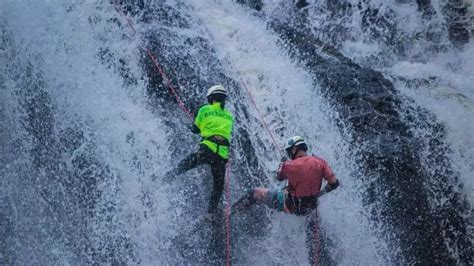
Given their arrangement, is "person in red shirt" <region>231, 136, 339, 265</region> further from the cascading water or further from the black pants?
the cascading water

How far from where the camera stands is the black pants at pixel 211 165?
23.0 ft

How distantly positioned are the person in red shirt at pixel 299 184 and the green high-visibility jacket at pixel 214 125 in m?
0.85

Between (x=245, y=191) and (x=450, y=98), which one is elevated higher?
(x=450, y=98)

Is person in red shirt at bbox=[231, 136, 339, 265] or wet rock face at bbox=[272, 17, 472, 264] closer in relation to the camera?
person in red shirt at bbox=[231, 136, 339, 265]

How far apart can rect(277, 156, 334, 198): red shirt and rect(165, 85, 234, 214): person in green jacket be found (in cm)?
90

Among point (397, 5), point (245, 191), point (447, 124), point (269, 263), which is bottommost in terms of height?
point (269, 263)

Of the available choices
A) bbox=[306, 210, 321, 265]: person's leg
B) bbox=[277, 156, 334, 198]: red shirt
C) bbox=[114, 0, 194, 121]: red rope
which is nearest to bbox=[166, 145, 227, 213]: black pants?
bbox=[277, 156, 334, 198]: red shirt

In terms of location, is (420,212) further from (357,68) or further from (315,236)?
(357,68)

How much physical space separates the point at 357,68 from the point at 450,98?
2.01 metres

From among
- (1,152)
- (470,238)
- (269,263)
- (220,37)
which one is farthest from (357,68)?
(1,152)

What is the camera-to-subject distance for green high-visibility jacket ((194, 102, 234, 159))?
698cm

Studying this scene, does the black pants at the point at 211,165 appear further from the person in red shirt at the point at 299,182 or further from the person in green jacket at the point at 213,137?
the person in red shirt at the point at 299,182

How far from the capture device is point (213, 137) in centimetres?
699

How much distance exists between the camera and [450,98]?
10188mm
